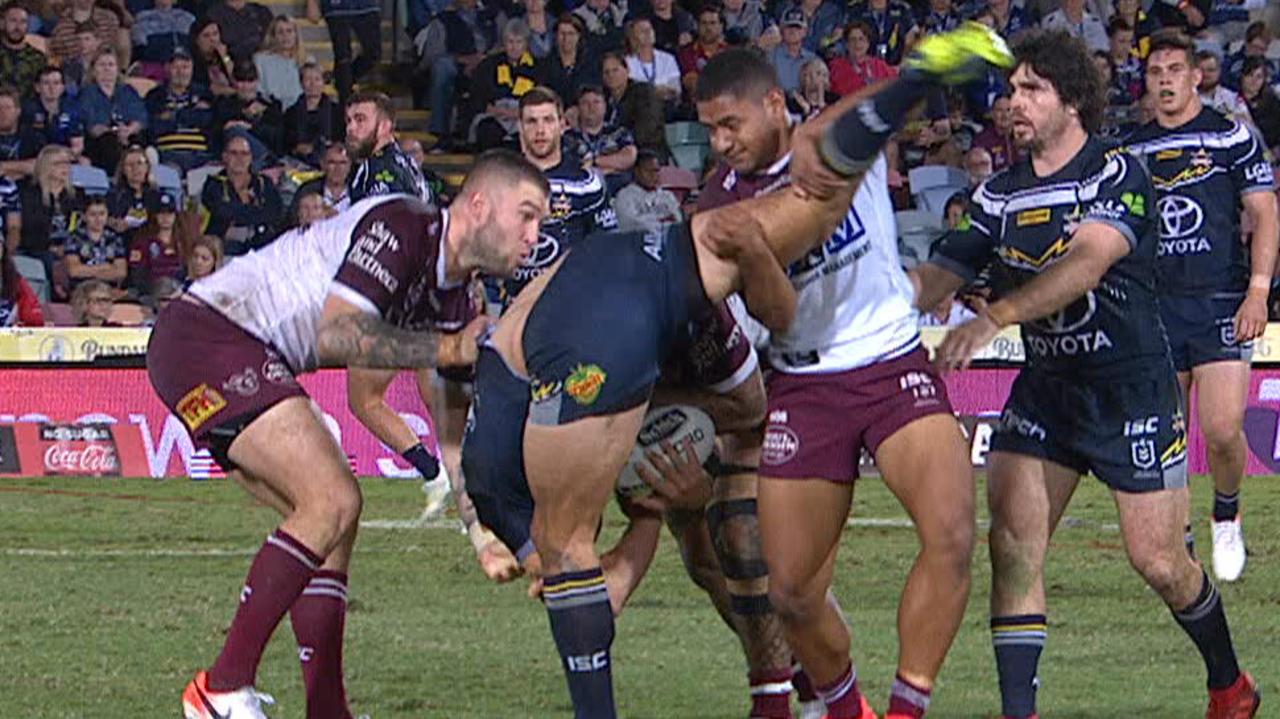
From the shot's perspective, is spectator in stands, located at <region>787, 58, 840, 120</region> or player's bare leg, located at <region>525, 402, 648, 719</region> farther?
spectator in stands, located at <region>787, 58, 840, 120</region>

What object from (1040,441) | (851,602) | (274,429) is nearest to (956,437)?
(1040,441)

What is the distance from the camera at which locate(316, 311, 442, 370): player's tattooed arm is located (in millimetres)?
7781

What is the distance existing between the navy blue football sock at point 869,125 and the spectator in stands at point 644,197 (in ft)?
29.4

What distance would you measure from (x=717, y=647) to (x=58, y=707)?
111 inches

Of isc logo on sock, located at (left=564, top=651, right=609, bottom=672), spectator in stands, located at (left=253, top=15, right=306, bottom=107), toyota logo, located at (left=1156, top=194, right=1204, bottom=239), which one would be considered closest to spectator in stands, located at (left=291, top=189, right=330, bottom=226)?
spectator in stands, located at (left=253, top=15, right=306, bottom=107)

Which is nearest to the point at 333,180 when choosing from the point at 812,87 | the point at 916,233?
the point at 812,87

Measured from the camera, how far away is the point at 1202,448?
1772cm

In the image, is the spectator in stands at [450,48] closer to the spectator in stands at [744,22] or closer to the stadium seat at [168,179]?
the spectator in stands at [744,22]

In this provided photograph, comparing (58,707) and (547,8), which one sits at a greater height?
(58,707)

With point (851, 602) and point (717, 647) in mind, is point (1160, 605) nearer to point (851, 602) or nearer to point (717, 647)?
point (851, 602)

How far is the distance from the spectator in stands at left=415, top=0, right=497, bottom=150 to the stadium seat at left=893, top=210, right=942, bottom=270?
4.19 meters

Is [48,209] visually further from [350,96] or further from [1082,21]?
[1082,21]

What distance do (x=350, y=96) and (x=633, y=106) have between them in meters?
2.74

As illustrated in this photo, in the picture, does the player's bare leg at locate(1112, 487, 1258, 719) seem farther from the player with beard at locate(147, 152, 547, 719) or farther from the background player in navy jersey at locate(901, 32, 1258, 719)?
the player with beard at locate(147, 152, 547, 719)
